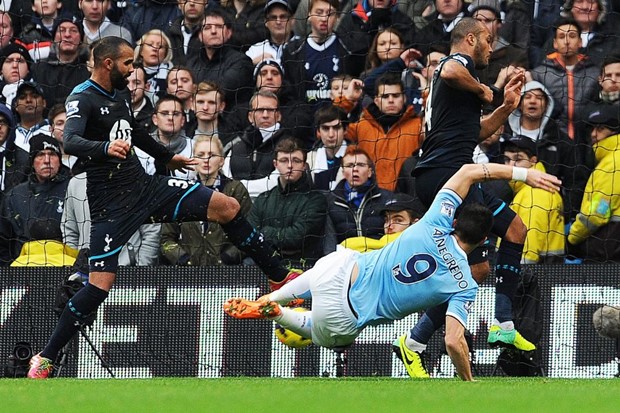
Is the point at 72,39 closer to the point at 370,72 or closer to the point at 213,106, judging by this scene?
the point at 213,106

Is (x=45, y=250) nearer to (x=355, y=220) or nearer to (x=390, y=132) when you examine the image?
(x=355, y=220)

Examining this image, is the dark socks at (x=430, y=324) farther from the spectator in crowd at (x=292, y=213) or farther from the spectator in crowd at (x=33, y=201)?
the spectator in crowd at (x=33, y=201)

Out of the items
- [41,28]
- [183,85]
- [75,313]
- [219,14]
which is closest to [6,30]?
[41,28]

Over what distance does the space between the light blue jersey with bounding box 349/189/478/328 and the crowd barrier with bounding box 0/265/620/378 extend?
7.59 feet

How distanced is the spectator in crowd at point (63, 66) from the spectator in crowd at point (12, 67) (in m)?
0.17

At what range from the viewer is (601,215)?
10.7 m

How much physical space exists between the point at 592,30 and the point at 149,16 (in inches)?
179

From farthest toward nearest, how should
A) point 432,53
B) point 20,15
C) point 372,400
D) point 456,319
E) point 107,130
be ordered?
point 20,15
point 432,53
point 107,130
point 456,319
point 372,400

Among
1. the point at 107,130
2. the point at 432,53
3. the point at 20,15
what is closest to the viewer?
the point at 107,130

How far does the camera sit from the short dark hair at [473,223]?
8.03 meters

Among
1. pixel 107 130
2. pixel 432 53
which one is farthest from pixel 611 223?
pixel 107 130

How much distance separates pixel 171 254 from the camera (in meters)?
11.1

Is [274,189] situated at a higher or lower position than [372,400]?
higher

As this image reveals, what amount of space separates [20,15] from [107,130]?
14.3 feet
